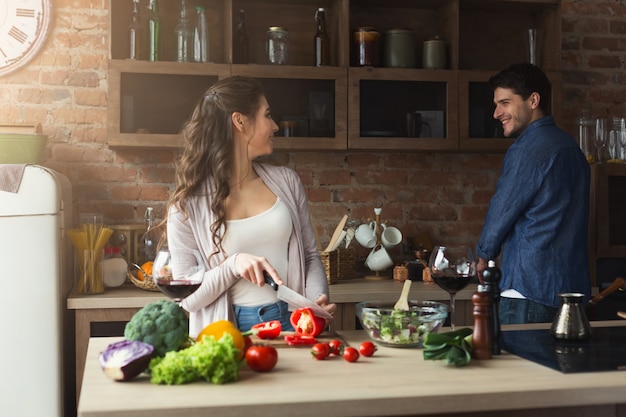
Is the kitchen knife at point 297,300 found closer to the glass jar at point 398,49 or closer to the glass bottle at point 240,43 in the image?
the glass bottle at point 240,43

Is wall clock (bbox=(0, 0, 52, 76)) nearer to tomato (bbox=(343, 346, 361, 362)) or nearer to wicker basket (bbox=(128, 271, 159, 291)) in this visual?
wicker basket (bbox=(128, 271, 159, 291))

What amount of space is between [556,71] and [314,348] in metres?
2.66

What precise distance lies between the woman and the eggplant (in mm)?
698

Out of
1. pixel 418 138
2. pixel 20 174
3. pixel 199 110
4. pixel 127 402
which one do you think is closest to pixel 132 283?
pixel 20 174

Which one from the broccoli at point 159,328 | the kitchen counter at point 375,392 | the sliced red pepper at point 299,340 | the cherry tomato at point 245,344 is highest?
the broccoli at point 159,328

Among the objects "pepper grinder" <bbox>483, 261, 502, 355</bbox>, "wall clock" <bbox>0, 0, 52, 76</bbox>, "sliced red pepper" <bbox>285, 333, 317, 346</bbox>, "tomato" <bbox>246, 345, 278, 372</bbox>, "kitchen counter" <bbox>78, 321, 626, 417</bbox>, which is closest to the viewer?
"kitchen counter" <bbox>78, 321, 626, 417</bbox>

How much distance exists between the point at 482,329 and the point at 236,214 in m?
1.00

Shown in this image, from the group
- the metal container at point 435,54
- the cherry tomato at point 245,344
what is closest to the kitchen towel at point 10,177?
the cherry tomato at point 245,344

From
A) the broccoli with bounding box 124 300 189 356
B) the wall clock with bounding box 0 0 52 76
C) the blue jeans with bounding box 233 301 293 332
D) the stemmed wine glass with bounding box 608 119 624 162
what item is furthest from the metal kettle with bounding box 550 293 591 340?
the wall clock with bounding box 0 0 52 76

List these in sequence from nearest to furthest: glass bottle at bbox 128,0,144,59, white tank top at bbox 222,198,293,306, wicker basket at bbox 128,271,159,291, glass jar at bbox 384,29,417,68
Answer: white tank top at bbox 222,198,293,306 → wicker basket at bbox 128,271,159,291 → glass bottle at bbox 128,0,144,59 → glass jar at bbox 384,29,417,68

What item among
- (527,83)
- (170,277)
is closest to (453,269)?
(170,277)

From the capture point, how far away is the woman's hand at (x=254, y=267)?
86.5 inches

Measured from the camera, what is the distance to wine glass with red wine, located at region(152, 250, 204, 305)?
1.86m

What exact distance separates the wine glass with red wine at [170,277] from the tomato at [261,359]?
0.24 meters
